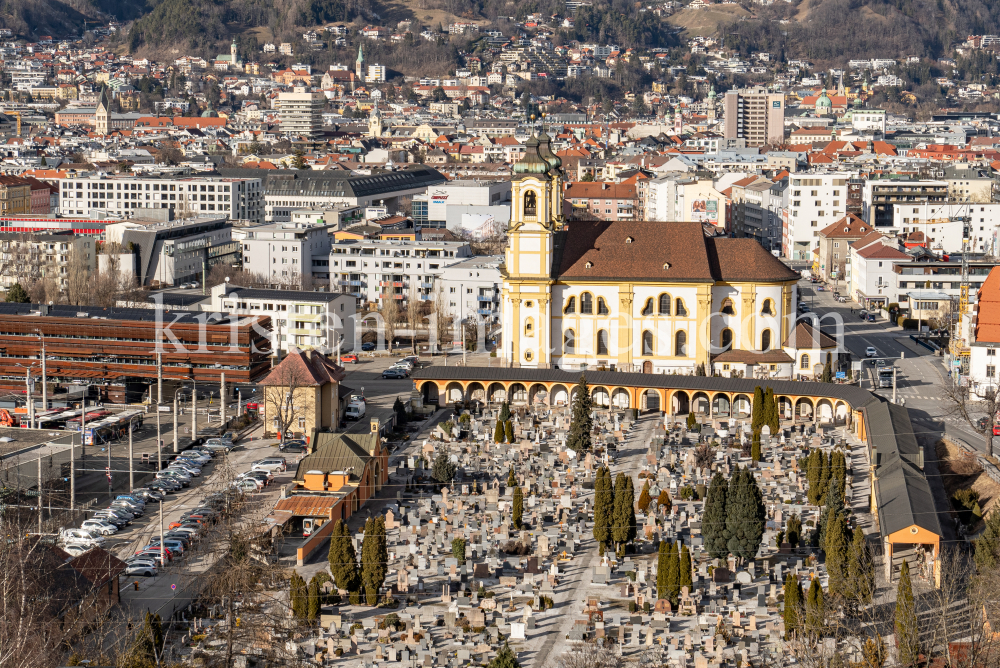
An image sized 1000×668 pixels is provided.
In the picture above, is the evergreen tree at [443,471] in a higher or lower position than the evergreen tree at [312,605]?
higher

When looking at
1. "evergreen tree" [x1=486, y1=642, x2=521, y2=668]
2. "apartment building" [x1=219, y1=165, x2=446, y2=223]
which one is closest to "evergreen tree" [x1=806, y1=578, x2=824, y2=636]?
"evergreen tree" [x1=486, y1=642, x2=521, y2=668]

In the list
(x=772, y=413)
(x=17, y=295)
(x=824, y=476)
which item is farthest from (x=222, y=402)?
(x=17, y=295)

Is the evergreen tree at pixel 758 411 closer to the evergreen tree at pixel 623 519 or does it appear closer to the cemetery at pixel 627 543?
the cemetery at pixel 627 543

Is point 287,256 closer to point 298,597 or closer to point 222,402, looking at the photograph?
point 222,402

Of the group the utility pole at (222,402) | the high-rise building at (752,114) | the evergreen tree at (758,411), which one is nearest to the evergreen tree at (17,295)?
the utility pole at (222,402)

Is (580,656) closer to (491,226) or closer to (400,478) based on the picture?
(400,478)

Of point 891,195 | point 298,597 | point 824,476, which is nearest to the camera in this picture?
point 298,597

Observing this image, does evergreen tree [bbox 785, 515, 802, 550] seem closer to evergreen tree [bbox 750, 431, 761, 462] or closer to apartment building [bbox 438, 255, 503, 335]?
evergreen tree [bbox 750, 431, 761, 462]
